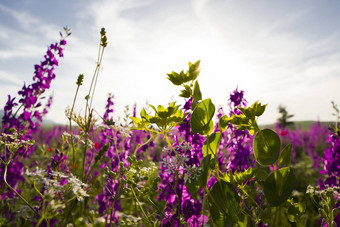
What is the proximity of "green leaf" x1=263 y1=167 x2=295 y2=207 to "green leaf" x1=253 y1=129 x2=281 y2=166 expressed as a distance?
0.06 metres

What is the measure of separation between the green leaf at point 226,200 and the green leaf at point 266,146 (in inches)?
7.8

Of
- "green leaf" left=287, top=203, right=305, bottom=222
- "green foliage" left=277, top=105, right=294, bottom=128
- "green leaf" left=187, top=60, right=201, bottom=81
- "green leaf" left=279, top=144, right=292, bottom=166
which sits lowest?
"green leaf" left=287, top=203, right=305, bottom=222

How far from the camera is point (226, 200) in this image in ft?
3.54

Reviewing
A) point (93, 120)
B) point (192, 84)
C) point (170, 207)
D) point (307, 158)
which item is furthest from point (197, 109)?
point (307, 158)

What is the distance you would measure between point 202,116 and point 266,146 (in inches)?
11.2

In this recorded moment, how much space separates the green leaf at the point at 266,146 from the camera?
0.98 m

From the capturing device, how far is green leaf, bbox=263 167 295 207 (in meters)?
0.98

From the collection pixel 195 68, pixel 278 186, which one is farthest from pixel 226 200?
pixel 195 68

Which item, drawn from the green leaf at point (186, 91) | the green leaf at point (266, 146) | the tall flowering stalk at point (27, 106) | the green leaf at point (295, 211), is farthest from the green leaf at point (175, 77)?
the tall flowering stalk at point (27, 106)

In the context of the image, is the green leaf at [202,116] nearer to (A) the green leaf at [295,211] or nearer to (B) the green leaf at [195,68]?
(B) the green leaf at [195,68]

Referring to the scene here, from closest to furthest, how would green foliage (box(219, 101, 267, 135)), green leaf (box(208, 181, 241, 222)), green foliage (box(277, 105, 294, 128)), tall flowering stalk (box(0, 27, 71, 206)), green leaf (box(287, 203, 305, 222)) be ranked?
green foliage (box(219, 101, 267, 135)) → green leaf (box(208, 181, 241, 222)) → green leaf (box(287, 203, 305, 222)) → tall flowering stalk (box(0, 27, 71, 206)) → green foliage (box(277, 105, 294, 128))

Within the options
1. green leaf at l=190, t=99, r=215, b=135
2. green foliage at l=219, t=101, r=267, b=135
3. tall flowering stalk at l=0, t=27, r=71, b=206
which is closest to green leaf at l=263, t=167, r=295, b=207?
green foliage at l=219, t=101, r=267, b=135

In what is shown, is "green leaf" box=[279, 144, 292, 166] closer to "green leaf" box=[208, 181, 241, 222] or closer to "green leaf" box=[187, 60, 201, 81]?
"green leaf" box=[208, 181, 241, 222]

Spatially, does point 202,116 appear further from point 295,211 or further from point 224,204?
point 295,211
